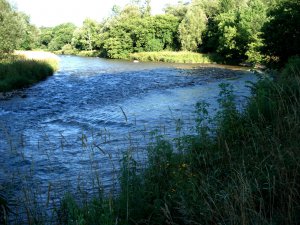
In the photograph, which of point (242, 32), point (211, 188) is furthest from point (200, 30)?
point (211, 188)

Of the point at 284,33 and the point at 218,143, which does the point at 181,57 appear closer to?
the point at 284,33

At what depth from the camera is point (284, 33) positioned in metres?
27.7

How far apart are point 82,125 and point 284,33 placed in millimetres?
21297

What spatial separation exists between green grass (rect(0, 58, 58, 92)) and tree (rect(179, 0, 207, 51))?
34.0 meters

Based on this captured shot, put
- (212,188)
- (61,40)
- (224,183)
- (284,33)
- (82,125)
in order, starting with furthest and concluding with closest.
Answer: (61,40)
(284,33)
(82,125)
(224,183)
(212,188)

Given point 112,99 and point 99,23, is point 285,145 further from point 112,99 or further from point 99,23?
point 99,23

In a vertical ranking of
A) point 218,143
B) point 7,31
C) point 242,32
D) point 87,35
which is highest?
point 87,35

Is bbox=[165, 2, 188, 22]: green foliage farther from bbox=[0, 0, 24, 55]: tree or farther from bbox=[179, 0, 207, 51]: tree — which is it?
bbox=[0, 0, 24, 55]: tree

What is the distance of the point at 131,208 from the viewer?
4.60m

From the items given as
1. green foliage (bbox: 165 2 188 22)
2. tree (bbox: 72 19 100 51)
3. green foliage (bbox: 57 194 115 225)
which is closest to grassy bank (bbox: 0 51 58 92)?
green foliage (bbox: 57 194 115 225)

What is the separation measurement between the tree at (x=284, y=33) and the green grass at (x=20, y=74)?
20.3 m

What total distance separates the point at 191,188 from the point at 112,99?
16.5 m

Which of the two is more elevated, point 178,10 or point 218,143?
point 178,10

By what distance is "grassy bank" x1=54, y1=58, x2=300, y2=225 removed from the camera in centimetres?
365
